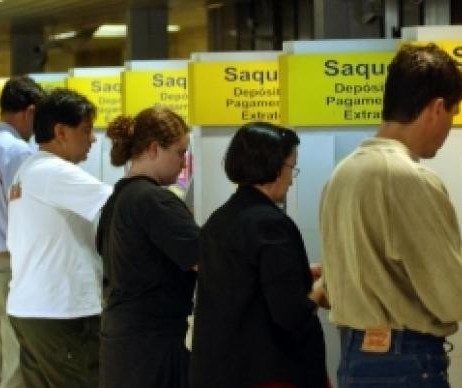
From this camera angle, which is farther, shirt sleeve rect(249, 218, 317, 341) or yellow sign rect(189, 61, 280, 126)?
yellow sign rect(189, 61, 280, 126)

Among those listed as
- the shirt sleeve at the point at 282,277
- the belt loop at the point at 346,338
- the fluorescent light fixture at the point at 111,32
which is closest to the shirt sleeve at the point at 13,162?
the shirt sleeve at the point at 282,277

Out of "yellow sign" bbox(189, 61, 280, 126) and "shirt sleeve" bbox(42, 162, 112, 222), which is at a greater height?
"yellow sign" bbox(189, 61, 280, 126)

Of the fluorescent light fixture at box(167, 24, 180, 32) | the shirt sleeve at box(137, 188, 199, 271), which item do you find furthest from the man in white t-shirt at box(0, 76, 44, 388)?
the fluorescent light fixture at box(167, 24, 180, 32)

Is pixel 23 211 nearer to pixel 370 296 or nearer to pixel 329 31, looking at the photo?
pixel 370 296

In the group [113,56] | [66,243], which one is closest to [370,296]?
[66,243]

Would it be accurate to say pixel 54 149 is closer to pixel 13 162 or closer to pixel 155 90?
pixel 13 162

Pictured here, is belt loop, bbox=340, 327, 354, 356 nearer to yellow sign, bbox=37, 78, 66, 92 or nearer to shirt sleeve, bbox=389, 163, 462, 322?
shirt sleeve, bbox=389, 163, 462, 322

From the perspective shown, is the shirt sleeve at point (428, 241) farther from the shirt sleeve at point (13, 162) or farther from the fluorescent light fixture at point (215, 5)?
the fluorescent light fixture at point (215, 5)

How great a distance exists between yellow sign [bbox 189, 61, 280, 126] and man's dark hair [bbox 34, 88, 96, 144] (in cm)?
145

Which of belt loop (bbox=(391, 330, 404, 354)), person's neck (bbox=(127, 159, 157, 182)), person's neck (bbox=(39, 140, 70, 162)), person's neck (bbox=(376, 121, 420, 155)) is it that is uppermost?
person's neck (bbox=(376, 121, 420, 155))

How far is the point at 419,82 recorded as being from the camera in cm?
241

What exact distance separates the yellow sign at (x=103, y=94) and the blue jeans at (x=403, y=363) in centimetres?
530

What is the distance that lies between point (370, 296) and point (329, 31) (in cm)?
427

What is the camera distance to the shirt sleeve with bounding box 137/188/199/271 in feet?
10.7
